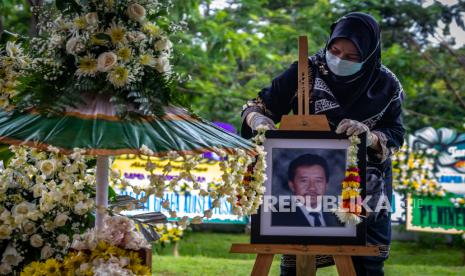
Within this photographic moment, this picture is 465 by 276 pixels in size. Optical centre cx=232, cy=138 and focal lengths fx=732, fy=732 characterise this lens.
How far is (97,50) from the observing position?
2.71 metres

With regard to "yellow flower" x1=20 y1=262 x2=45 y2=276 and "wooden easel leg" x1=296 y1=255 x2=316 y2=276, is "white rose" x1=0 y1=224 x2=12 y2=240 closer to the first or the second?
"yellow flower" x1=20 y1=262 x2=45 y2=276

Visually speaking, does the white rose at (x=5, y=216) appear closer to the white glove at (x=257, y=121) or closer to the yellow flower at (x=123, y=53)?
the yellow flower at (x=123, y=53)

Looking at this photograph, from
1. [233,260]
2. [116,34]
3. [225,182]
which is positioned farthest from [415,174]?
[116,34]

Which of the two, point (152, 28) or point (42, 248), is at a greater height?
point (152, 28)

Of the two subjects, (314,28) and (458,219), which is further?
(314,28)

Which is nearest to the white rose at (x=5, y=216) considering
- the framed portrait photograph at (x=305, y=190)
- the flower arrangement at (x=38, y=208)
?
the flower arrangement at (x=38, y=208)

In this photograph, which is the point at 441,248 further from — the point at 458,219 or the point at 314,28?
the point at 314,28

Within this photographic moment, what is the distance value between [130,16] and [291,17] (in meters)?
8.27

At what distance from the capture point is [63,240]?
3162mm

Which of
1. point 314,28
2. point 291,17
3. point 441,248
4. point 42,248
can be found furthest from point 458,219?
point 42,248

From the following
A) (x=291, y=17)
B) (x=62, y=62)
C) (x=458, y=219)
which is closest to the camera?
(x=62, y=62)

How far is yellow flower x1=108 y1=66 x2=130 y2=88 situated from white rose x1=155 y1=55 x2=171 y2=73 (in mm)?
167

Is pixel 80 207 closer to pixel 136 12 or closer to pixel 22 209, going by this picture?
pixel 22 209

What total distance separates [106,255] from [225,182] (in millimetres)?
547
